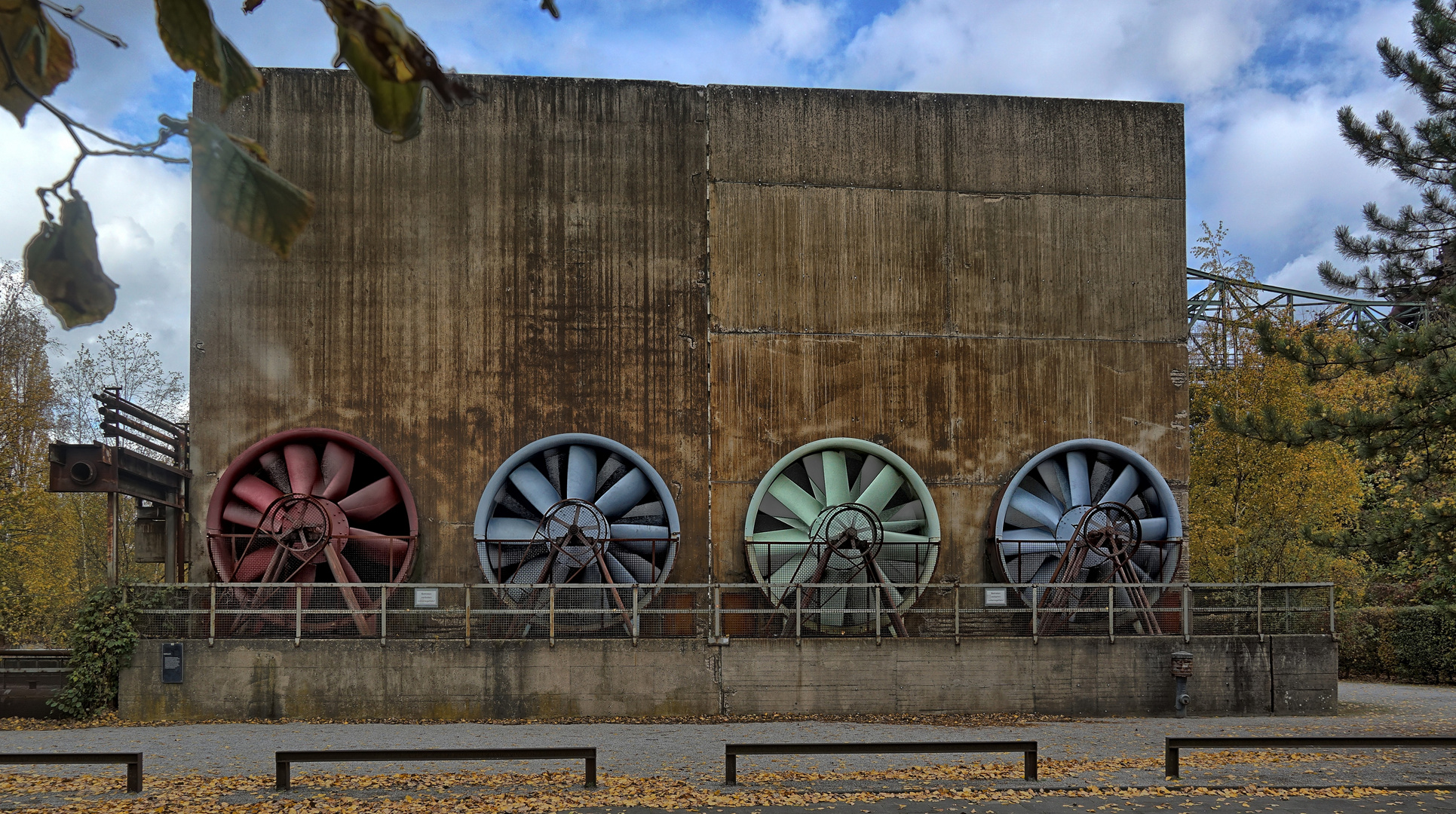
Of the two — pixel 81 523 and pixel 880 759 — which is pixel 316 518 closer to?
pixel 880 759

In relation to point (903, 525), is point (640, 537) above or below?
below

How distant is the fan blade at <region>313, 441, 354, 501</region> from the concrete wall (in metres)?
Answer: 0.63

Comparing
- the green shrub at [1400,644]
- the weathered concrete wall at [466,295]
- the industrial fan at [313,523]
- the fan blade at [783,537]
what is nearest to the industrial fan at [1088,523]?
the fan blade at [783,537]

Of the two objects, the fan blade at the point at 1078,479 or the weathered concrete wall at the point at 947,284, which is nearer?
the fan blade at the point at 1078,479

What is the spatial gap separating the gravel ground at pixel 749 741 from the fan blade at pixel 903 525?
356cm

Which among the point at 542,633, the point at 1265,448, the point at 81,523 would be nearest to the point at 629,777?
the point at 542,633

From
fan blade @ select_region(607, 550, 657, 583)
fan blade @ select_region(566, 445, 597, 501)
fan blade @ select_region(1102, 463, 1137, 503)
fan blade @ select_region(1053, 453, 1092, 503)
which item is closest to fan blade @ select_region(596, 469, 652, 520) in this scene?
fan blade @ select_region(566, 445, 597, 501)

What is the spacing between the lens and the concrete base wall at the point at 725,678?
52.4 feet

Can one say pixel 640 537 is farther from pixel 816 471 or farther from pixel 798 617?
pixel 816 471

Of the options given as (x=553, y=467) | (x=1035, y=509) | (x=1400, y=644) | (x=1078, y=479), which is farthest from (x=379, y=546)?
(x=1400, y=644)

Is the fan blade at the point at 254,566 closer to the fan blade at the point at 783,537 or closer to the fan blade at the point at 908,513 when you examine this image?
the fan blade at the point at 783,537

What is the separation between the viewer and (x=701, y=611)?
623 inches

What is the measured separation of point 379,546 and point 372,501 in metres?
0.68

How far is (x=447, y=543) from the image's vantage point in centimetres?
1822
